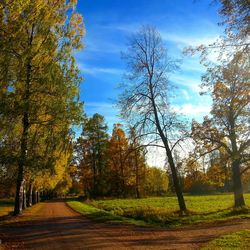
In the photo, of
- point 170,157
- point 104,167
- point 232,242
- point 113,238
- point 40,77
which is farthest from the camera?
point 104,167

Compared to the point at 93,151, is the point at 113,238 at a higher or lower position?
lower

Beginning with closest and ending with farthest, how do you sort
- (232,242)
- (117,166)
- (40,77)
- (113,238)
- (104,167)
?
1. (232,242)
2. (113,238)
3. (40,77)
4. (117,166)
5. (104,167)

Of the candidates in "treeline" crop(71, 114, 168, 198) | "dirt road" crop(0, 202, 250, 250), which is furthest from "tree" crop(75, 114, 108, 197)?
"dirt road" crop(0, 202, 250, 250)

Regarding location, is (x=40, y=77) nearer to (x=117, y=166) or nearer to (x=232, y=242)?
(x=232, y=242)

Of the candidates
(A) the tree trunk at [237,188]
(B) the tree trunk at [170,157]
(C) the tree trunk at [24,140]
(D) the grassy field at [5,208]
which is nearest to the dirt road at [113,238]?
(C) the tree trunk at [24,140]

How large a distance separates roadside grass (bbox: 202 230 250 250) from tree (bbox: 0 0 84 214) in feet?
41.8

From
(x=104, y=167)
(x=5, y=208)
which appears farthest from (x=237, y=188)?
(x=104, y=167)

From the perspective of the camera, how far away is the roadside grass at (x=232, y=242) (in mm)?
10469

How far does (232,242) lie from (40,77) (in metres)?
14.6

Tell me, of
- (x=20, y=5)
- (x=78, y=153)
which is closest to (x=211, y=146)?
(x=20, y=5)

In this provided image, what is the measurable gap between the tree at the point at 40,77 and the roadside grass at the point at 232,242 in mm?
12732

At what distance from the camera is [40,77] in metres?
Result: 20.5

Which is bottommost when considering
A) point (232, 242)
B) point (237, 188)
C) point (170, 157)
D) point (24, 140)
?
point (232, 242)

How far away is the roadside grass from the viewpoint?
1047 cm
